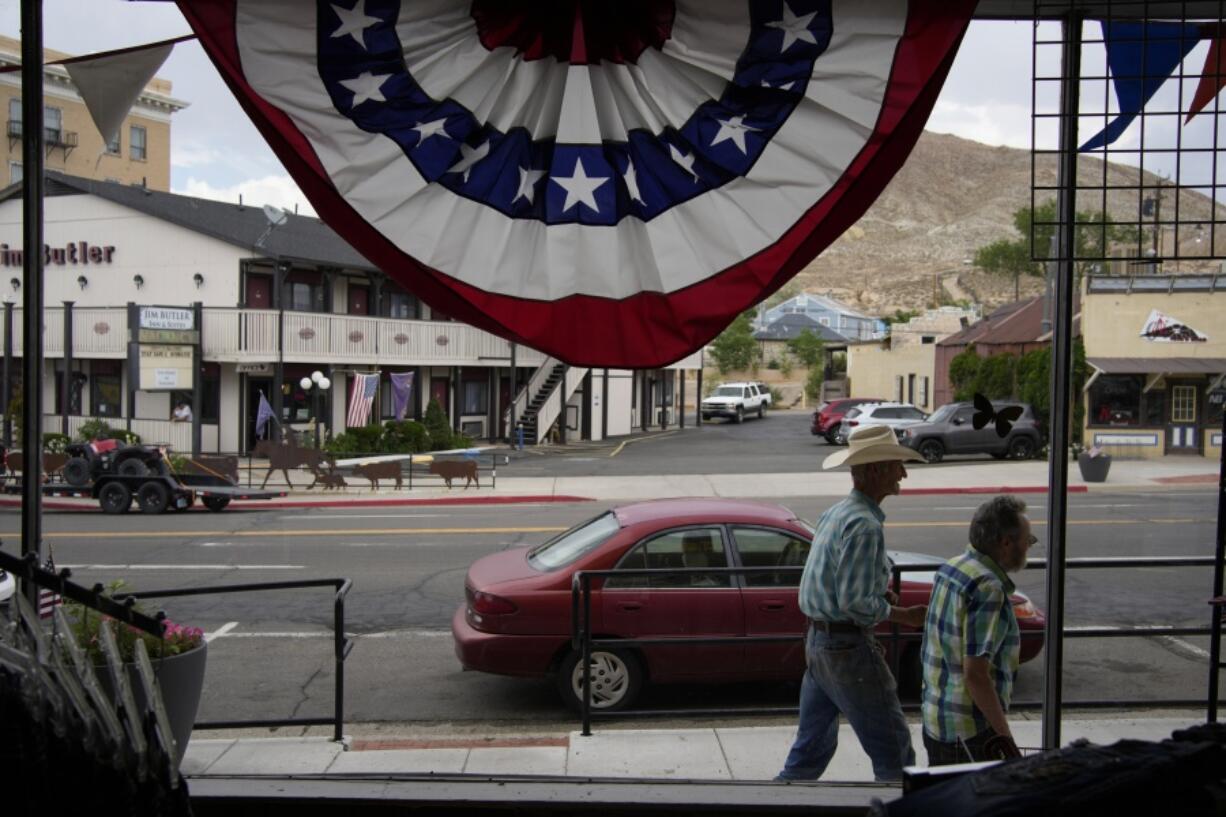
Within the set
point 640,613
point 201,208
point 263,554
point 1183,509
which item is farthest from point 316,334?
point 640,613

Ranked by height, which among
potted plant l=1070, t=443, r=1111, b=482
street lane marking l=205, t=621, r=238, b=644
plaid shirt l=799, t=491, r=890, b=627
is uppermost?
plaid shirt l=799, t=491, r=890, b=627

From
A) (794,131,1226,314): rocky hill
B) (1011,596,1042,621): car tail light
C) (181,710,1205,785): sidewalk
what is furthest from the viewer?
(794,131,1226,314): rocky hill

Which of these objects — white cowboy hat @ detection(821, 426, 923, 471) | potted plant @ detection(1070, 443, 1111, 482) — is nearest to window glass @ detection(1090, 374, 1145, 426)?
potted plant @ detection(1070, 443, 1111, 482)

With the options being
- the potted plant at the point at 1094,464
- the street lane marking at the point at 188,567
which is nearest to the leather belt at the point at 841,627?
the street lane marking at the point at 188,567

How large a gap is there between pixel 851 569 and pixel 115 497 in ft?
62.0

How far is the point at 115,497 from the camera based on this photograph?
66.5 feet

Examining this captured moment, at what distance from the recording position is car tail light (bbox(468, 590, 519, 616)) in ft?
25.9

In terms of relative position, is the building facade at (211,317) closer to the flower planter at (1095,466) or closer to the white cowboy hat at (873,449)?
the flower planter at (1095,466)

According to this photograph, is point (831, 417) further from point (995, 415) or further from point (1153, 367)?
point (995, 415)

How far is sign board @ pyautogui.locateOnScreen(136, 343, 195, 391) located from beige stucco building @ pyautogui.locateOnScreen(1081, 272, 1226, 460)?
2223 cm

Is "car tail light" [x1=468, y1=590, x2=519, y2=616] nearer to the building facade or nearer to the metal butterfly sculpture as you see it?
the metal butterfly sculpture

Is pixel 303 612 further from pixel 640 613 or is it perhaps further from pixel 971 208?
pixel 971 208

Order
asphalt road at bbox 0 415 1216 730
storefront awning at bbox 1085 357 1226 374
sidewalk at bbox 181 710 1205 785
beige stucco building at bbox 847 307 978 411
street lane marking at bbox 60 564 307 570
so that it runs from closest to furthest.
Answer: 1. sidewalk at bbox 181 710 1205 785
2. asphalt road at bbox 0 415 1216 730
3. street lane marking at bbox 60 564 307 570
4. storefront awning at bbox 1085 357 1226 374
5. beige stucco building at bbox 847 307 978 411

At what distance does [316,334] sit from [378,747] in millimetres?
25282
